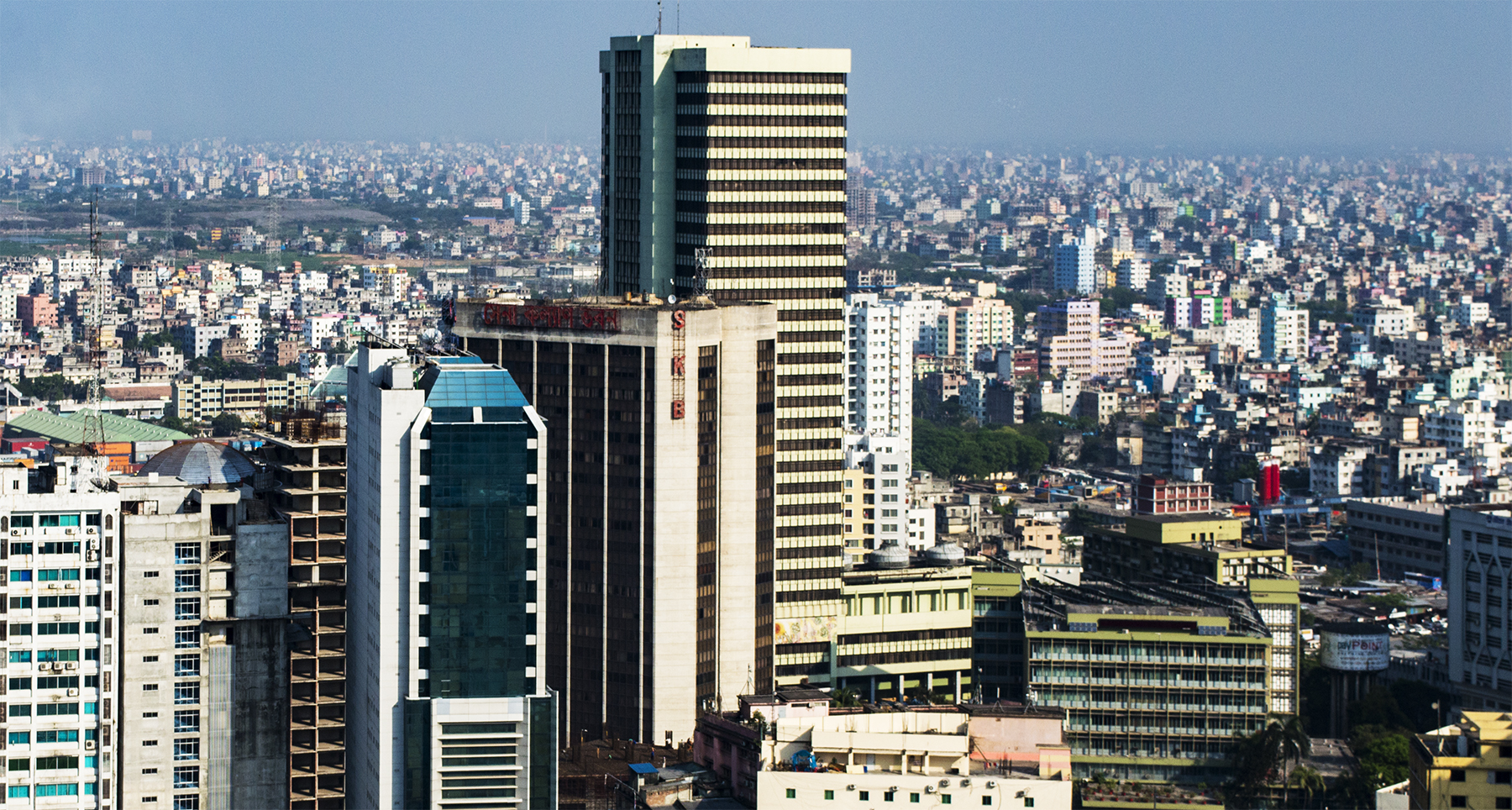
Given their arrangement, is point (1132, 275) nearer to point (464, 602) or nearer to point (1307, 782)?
point (1307, 782)

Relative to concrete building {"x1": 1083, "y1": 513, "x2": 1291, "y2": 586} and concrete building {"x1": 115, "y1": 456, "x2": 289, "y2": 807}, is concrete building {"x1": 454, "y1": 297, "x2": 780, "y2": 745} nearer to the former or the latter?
concrete building {"x1": 115, "y1": 456, "x2": 289, "y2": 807}

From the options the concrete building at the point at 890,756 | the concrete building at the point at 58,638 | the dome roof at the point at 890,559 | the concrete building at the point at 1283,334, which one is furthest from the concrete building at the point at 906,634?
the concrete building at the point at 1283,334

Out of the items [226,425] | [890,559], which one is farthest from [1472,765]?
[226,425]

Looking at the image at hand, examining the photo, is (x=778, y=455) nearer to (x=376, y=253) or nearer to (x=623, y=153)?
(x=623, y=153)

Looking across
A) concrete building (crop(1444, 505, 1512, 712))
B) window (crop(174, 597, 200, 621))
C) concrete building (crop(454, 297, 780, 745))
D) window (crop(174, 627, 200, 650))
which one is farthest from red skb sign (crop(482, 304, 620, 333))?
concrete building (crop(1444, 505, 1512, 712))

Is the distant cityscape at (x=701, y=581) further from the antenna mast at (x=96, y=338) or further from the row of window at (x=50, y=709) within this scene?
the antenna mast at (x=96, y=338)
